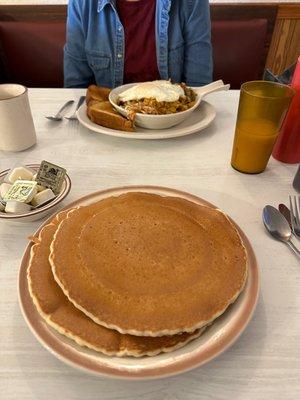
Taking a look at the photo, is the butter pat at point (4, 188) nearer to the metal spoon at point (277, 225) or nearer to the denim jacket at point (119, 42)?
the metal spoon at point (277, 225)

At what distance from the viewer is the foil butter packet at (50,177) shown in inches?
34.2

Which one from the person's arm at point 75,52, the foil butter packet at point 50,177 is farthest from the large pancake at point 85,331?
the person's arm at point 75,52

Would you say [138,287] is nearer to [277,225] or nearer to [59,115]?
[277,225]

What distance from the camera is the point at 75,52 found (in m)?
1.82

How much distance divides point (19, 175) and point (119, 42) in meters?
1.24

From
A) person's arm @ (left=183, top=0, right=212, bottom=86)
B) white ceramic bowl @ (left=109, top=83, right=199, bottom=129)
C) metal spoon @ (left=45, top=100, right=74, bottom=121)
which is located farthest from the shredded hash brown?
person's arm @ (left=183, top=0, right=212, bottom=86)

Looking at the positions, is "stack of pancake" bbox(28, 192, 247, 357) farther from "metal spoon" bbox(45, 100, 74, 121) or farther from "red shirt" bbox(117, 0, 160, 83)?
"red shirt" bbox(117, 0, 160, 83)

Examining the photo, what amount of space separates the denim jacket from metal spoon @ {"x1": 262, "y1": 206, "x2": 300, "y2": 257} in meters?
1.25

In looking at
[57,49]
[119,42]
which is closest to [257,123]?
[119,42]

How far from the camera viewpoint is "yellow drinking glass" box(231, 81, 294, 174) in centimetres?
94

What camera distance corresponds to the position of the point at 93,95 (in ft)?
4.38

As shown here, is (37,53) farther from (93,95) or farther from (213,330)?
(213,330)

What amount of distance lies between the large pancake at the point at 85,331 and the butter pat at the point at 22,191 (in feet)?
0.81

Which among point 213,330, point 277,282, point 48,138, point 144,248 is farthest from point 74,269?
point 48,138
